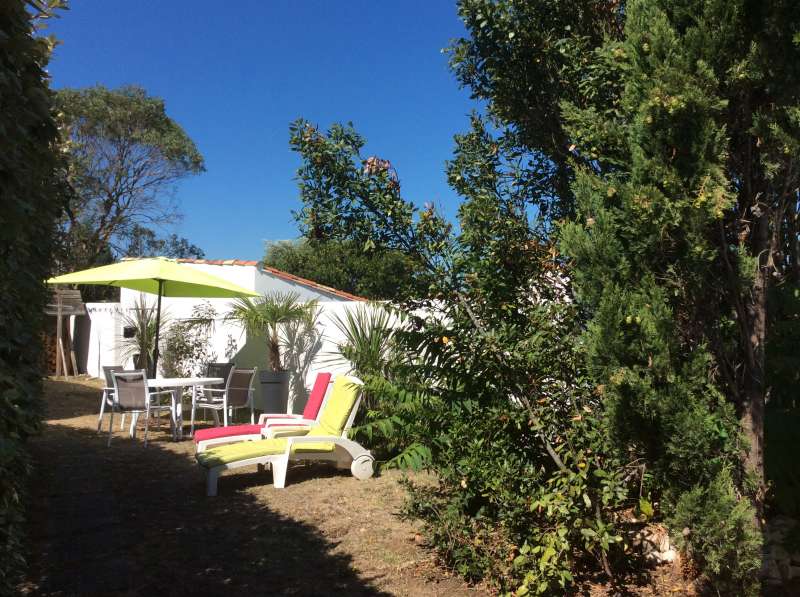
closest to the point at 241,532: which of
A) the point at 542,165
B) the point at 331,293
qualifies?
the point at 542,165

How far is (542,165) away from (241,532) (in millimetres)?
3811

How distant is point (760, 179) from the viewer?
11.4 feet

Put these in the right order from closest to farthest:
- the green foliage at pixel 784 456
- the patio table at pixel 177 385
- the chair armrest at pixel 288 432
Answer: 1. the green foliage at pixel 784 456
2. the chair armrest at pixel 288 432
3. the patio table at pixel 177 385

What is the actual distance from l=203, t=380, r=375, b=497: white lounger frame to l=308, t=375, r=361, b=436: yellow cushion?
0.19 feet

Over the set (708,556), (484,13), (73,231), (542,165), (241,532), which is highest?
(73,231)

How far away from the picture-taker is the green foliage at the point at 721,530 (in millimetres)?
3000

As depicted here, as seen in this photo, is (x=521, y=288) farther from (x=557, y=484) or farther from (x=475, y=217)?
(x=557, y=484)

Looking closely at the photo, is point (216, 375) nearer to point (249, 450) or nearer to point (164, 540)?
point (249, 450)

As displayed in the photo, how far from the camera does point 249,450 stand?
6.51 m

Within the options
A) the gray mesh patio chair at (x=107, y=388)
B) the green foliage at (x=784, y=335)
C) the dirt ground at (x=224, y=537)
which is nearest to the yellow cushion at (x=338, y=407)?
the dirt ground at (x=224, y=537)

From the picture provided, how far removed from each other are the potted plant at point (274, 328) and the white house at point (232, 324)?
1.30ft

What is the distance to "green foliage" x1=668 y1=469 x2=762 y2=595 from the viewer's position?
9.84 feet

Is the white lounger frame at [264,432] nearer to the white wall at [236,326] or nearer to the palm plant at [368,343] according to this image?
the palm plant at [368,343]

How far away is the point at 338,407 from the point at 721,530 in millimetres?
4840
